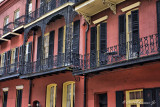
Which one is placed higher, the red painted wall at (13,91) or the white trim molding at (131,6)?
the white trim molding at (131,6)

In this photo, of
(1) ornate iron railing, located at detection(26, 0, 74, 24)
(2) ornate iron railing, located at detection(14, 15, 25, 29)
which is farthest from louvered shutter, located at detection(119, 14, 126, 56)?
(2) ornate iron railing, located at detection(14, 15, 25, 29)

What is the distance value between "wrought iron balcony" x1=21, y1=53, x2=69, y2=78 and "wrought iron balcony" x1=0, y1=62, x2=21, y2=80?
138 cm

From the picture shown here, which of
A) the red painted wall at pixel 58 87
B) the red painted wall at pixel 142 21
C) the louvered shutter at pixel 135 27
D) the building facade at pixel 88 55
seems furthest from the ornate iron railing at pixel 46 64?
the louvered shutter at pixel 135 27

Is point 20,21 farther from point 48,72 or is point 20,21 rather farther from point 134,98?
point 134,98

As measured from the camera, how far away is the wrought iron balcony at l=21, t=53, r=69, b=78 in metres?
14.3

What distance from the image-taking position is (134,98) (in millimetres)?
11281

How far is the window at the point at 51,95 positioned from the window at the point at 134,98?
19.6 feet

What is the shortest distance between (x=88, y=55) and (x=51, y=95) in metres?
4.38

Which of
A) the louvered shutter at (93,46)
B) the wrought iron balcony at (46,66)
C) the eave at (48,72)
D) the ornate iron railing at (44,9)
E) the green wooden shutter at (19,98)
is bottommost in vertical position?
the green wooden shutter at (19,98)

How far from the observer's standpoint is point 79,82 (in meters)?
14.0

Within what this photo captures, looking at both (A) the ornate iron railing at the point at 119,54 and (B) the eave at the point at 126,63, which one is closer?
(B) the eave at the point at 126,63

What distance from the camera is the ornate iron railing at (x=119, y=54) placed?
34.3ft

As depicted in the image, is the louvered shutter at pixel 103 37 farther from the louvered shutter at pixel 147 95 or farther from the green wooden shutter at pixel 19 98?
the green wooden shutter at pixel 19 98

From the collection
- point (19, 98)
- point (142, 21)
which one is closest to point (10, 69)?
point (19, 98)
